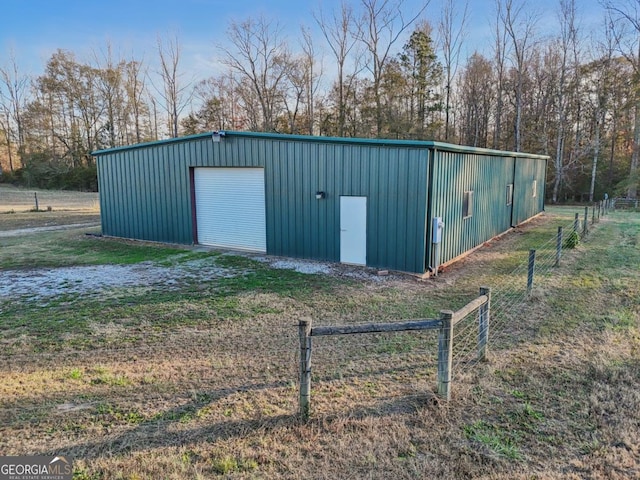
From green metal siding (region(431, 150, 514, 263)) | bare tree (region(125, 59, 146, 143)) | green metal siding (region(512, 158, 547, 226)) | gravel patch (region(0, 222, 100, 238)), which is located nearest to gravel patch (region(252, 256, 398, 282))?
green metal siding (region(431, 150, 514, 263))

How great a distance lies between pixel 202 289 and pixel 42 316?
7.81 feet

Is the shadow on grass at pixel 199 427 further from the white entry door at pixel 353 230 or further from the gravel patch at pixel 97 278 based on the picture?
the white entry door at pixel 353 230

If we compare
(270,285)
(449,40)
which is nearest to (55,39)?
(449,40)

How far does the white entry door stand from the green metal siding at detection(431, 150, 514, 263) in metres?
1.53

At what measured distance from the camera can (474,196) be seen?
36.4 ft

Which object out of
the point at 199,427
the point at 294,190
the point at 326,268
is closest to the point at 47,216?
the point at 294,190

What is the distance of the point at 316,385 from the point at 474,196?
8666mm

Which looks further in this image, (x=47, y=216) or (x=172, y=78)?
(x=172, y=78)

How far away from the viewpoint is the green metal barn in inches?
336

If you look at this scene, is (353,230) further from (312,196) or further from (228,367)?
(228,367)

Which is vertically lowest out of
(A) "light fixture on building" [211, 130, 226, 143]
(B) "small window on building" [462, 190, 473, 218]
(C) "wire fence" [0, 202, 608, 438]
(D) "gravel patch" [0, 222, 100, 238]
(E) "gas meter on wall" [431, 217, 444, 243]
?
(C) "wire fence" [0, 202, 608, 438]

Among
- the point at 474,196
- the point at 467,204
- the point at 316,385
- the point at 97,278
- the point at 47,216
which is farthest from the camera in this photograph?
the point at 47,216

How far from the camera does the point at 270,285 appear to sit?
7680 millimetres

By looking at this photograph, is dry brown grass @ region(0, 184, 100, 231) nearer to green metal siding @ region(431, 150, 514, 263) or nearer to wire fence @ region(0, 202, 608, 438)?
wire fence @ region(0, 202, 608, 438)
